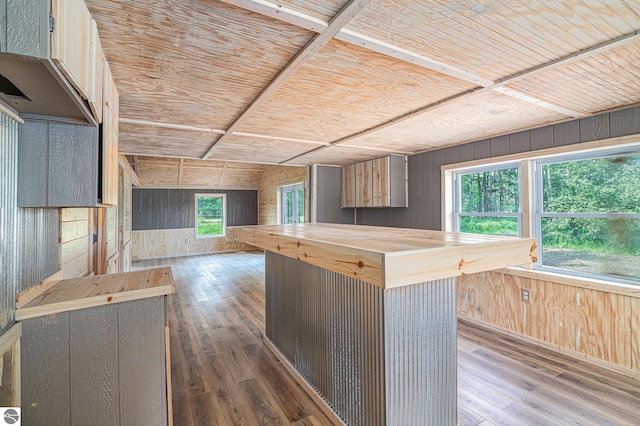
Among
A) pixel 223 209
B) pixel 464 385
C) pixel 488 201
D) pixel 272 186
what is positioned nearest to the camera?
pixel 464 385

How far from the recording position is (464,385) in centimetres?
228

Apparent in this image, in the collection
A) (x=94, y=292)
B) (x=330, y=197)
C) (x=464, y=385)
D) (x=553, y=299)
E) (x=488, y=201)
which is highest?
(x=330, y=197)

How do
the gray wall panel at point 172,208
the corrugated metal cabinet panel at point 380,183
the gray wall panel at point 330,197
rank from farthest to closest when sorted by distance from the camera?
the gray wall panel at point 172,208 → the gray wall panel at point 330,197 → the corrugated metal cabinet panel at point 380,183

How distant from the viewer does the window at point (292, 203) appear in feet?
24.0

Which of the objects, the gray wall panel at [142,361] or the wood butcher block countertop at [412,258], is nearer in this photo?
the wood butcher block countertop at [412,258]

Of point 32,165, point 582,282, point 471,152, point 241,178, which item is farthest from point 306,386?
point 241,178

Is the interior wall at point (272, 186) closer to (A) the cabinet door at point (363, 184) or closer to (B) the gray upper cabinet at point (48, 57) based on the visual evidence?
(A) the cabinet door at point (363, 184)

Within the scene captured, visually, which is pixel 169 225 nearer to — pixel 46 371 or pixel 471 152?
pixel 46 371

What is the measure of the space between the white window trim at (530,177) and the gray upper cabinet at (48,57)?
3.64m

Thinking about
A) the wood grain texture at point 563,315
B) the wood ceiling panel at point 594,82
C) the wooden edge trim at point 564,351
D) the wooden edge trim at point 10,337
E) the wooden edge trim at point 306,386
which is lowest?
the wooden edge trim at point 564,351

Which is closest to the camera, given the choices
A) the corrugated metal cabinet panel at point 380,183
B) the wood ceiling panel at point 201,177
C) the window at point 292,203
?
the corrugated metal cabinet panel at point 380,183

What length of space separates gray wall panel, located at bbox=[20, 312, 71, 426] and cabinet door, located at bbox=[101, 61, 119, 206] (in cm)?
64

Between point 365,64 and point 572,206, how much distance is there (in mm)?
2668

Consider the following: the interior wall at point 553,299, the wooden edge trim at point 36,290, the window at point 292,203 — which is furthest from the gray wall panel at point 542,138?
the window at point 292,203
